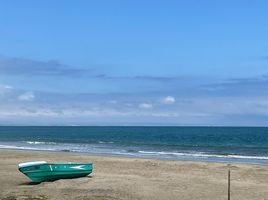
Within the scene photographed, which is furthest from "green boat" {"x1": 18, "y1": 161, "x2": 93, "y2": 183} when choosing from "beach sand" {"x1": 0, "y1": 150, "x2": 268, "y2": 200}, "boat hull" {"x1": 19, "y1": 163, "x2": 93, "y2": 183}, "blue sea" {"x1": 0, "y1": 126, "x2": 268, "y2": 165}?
"blue sea" {"x1": 0, "y1": 126, "x2": 268, "y2": 165}

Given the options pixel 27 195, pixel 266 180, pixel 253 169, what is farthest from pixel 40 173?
pixel 253 169

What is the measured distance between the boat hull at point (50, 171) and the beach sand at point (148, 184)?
0.37m

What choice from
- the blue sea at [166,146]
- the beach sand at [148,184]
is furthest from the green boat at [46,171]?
the blue sea at [166,146]

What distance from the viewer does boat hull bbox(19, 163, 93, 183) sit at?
22.9 metres

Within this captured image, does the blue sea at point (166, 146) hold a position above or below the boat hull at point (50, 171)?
above

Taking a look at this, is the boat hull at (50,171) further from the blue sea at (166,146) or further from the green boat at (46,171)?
the blue sea at (166,146)

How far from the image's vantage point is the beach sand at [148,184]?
19.7 m

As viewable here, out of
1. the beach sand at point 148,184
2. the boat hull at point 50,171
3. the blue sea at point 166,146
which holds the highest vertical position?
the blue sea at point 166,146

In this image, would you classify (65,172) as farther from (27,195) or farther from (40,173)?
(27,195)

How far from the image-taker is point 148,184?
890 inches

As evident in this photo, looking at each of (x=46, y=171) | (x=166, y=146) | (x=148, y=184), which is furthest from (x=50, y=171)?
(x=166, y=146)

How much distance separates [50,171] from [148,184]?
14.7 ft

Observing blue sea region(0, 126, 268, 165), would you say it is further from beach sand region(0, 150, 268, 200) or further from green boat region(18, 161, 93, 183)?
green boat region(18, 161, 93, 183)

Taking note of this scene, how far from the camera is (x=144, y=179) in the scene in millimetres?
24297
